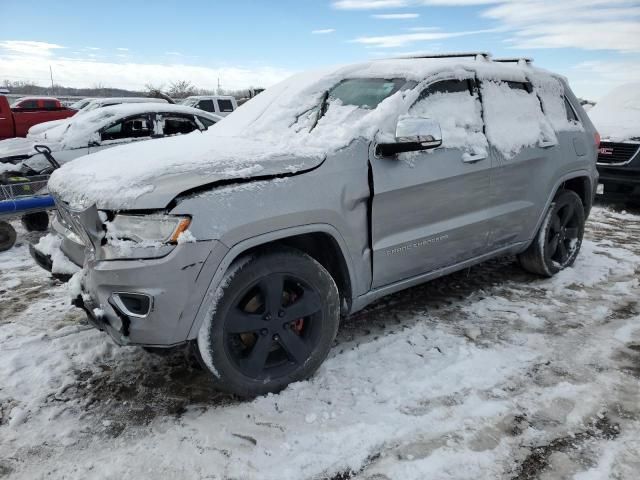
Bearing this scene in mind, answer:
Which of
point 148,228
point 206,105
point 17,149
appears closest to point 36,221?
point 17,149

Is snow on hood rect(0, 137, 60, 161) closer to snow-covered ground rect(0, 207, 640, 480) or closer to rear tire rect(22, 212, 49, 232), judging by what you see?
rear tire rect(22, 212, 49, 232)

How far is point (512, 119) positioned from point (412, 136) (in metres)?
1.47

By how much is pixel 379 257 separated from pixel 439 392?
2.73 ft

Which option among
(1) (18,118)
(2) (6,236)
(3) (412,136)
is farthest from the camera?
(1) (18,118)

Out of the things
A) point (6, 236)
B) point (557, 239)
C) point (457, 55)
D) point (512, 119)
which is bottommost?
point (6, 236)

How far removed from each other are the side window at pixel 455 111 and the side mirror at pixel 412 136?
1.14ft

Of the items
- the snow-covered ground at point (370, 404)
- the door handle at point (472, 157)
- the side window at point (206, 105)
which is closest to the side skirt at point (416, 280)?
the snow-covered ground at point (370, 404)

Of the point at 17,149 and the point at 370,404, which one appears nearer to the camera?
the point at 370,404

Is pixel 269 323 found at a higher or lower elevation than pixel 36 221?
higher

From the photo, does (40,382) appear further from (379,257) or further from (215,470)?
(379,257)

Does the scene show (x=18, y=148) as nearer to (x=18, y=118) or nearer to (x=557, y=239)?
(x=18, y=118)

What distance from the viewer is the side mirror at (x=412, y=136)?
2861 mm

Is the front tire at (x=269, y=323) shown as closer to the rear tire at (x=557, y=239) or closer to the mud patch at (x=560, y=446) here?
the mud patch at (x=560, y=446)

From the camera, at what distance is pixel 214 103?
56.1 feet
